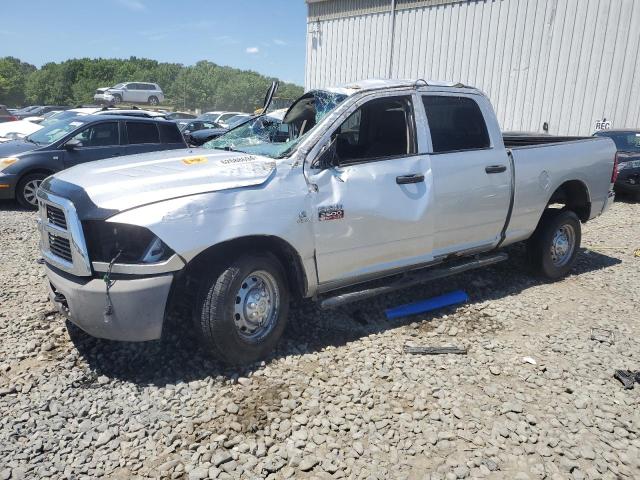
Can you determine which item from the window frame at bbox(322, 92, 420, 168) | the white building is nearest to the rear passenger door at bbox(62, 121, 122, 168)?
the window frame at bbox(322, 92, 420, 168)

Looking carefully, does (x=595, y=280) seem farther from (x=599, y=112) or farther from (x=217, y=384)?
(x=599, y=112)

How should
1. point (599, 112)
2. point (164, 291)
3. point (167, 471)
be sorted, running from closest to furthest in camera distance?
1. point (167, 471)
2. point (164, 291)
3. point (599, 112)

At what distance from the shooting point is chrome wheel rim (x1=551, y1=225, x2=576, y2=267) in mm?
5824

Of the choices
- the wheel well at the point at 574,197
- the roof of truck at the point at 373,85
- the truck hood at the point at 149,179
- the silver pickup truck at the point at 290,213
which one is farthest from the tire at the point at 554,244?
the truck hood at the point at 149,179

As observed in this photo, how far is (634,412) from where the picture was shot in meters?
3.40

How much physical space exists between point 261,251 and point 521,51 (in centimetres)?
1429

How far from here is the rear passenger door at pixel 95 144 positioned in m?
9.11

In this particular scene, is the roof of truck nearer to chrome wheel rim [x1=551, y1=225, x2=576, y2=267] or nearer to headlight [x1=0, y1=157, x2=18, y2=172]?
chrome wheel rim [x1=551, y1=225, x2=576, y2=267]

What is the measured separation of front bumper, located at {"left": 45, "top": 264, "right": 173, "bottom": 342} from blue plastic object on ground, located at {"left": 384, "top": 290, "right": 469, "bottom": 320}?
2138 millimetres

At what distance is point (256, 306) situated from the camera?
12.0ft

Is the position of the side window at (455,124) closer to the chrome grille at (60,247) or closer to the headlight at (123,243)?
the headlight at (123,243)

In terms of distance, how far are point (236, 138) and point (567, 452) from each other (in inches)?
140

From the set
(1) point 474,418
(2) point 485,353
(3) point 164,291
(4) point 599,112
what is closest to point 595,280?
(2) point 485,353

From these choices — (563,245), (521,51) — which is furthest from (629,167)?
(563,245)
